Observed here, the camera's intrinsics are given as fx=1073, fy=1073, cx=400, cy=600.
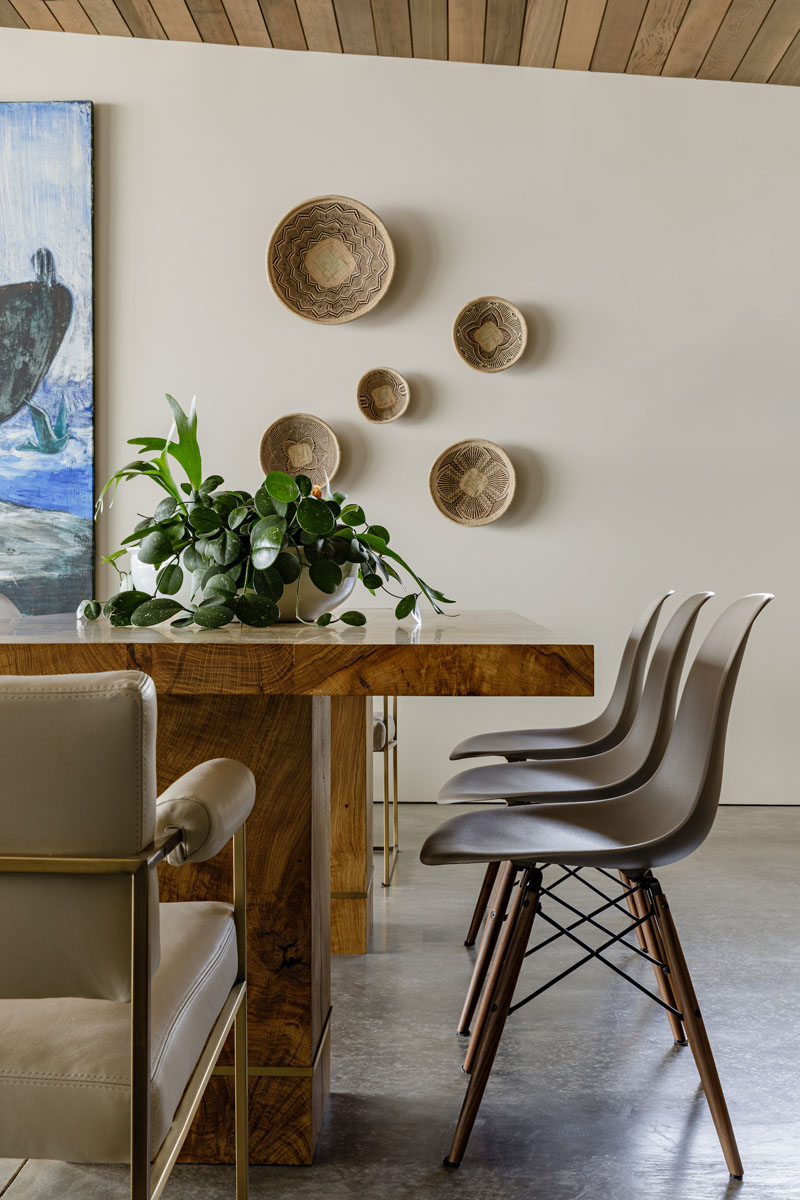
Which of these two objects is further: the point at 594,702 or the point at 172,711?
the point at 594,702

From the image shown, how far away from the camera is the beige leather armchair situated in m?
0.91

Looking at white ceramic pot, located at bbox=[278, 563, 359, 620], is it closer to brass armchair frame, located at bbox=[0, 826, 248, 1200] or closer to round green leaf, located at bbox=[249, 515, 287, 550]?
round green leaf, located at bbox=[249, 515, 287, 550]

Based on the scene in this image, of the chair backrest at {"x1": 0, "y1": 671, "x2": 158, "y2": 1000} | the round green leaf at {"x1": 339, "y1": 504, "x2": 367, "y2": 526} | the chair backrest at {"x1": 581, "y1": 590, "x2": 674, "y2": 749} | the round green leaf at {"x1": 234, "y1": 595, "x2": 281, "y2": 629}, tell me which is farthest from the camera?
the chair backrest at {"x1": 581, "y1": 590, "x2": 674, "y2": 749}

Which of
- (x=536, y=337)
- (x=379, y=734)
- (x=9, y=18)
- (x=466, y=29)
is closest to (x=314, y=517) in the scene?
(x=379, y=734)

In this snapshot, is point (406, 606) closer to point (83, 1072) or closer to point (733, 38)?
point (83, 1072)

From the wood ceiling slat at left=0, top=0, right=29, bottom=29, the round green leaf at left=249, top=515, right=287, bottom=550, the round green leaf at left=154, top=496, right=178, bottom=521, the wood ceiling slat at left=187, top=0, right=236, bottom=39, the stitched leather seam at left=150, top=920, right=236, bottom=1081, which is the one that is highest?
the wood ceiling slat at left=0, top=0, right=29, bottom=29

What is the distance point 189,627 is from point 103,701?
925 millimetres

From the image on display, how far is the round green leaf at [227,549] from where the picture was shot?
73.2 inches

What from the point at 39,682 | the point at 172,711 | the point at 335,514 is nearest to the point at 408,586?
the point at 335,514

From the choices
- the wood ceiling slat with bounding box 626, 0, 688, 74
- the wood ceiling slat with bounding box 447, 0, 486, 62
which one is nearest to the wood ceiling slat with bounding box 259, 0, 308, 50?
the wood ceiling slat with bounding box 447, 0, 486, 62

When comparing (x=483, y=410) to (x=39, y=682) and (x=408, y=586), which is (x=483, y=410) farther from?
(x=39, y=682)

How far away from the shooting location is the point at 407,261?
169 inches

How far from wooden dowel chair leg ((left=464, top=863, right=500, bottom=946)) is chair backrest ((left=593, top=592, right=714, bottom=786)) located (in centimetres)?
36

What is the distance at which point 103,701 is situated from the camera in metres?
0.91
